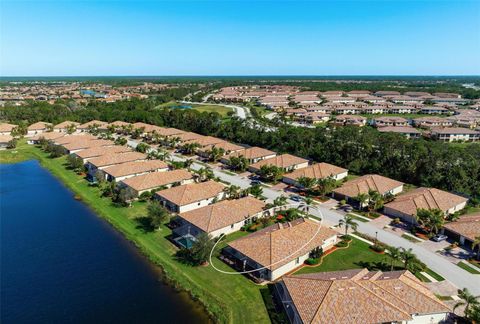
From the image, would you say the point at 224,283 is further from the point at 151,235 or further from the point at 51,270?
the point at 51,270

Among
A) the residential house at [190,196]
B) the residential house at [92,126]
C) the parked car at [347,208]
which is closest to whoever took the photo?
the residential house at [190,196]

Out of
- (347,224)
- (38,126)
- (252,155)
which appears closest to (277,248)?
(347,224)

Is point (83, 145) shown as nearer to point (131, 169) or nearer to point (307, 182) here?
point (131, 169)

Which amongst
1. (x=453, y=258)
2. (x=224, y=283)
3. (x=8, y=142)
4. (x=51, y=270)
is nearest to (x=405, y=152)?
(x=453, y=258)

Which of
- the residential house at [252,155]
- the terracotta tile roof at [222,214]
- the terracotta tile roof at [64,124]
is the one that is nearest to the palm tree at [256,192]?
the terracotta tile roof at [222,214]

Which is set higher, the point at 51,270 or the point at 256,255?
the point at 256,255

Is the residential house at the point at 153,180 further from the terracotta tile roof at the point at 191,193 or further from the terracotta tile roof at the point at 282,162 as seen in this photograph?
the terracotta tile roof at the point at 282,162
